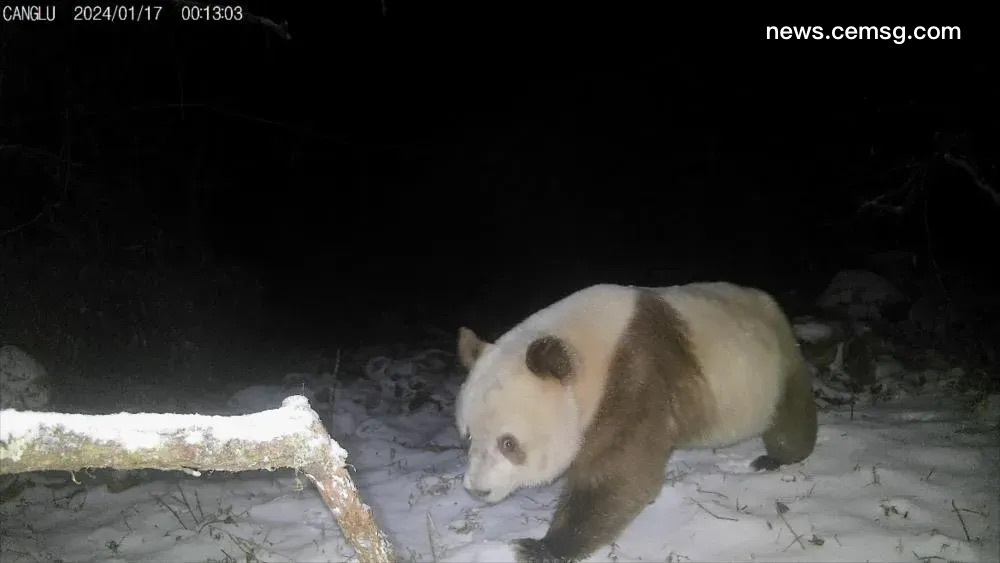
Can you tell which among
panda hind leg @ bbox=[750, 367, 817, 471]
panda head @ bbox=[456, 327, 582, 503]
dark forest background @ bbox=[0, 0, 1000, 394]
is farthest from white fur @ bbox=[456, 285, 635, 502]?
dark forest background @ bbox=[0, 0, 1000, 394]

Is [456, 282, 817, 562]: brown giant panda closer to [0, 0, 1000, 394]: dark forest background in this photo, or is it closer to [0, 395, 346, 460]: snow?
[0, 395, 346, 460]: snow

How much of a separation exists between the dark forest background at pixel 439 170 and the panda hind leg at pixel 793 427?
362 centimetres

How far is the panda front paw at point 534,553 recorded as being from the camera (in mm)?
3807

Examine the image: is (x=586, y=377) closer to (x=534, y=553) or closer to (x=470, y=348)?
(x=470, y=348)

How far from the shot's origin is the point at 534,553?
3.86 meters

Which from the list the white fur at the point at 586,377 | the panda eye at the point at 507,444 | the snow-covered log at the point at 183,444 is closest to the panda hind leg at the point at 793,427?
the white fur at the point at 586,377

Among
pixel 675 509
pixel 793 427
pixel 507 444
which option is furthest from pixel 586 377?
pixel 793 427

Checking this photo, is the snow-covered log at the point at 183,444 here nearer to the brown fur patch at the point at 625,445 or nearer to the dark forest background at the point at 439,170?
the brown fur patch at the point at 625,445

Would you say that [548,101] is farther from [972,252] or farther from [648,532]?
[648,532]

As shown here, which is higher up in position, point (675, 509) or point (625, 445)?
point (625, 445)

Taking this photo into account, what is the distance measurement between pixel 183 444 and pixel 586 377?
2352mm

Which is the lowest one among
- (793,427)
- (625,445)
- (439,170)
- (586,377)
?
(793,427)

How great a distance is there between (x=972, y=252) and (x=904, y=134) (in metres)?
3.59

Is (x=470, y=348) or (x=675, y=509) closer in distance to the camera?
(x=470, y=348)
